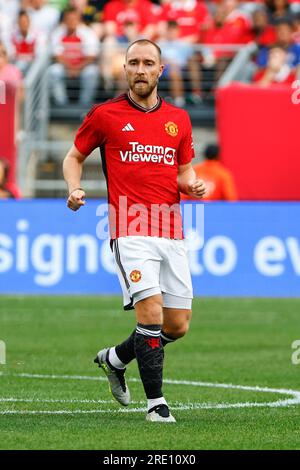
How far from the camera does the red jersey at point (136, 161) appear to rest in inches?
331

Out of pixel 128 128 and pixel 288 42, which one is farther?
pixel 288 42

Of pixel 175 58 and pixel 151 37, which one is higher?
pixel 151 37

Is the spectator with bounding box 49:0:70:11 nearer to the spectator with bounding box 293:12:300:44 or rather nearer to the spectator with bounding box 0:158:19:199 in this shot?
the spectator with bounding box 293:12:300:44

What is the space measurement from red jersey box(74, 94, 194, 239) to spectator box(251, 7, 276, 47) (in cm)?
1524

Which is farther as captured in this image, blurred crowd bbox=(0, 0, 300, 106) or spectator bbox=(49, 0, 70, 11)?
spectator bbox=(49, 0, 70, 11)

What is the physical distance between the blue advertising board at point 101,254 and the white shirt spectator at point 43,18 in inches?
254

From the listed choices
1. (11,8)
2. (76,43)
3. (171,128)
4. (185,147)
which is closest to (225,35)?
(76,43)

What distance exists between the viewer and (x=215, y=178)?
2036cm

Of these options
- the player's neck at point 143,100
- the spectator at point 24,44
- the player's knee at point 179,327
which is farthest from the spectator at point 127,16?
the player's knee at point 179,327

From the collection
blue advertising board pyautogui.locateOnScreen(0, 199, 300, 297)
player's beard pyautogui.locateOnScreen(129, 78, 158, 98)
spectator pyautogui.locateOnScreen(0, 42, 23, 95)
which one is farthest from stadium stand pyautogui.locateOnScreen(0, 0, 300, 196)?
player's beard pyautogui.locateOnScreen(129, 78, 158, 98)

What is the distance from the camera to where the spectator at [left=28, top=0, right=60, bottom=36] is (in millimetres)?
24453

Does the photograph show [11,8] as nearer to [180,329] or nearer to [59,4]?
[59,4]

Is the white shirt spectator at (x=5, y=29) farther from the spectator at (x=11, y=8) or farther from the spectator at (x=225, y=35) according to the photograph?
the spectator at (x=225, y=35)

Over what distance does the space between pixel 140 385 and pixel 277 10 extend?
14690 millimetres
